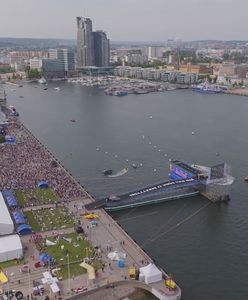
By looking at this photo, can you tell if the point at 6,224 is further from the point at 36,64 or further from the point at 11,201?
the point at 36,64

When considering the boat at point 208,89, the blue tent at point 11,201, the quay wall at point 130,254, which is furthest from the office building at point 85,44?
the blue tent at point 11,201

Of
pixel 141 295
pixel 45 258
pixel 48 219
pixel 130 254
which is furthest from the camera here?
pixel 48 219

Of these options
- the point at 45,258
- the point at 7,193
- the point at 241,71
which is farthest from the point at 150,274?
the point at 241,71

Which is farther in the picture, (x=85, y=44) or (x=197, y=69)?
(x=85, y=44)

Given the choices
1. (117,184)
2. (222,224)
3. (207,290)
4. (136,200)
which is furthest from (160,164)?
(207,290)

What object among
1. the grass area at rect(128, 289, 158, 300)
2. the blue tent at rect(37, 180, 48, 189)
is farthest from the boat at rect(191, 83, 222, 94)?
the grass area at rect(128, 289, 158, 300)

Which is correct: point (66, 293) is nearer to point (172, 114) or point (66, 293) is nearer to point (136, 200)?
point (136, 200)
